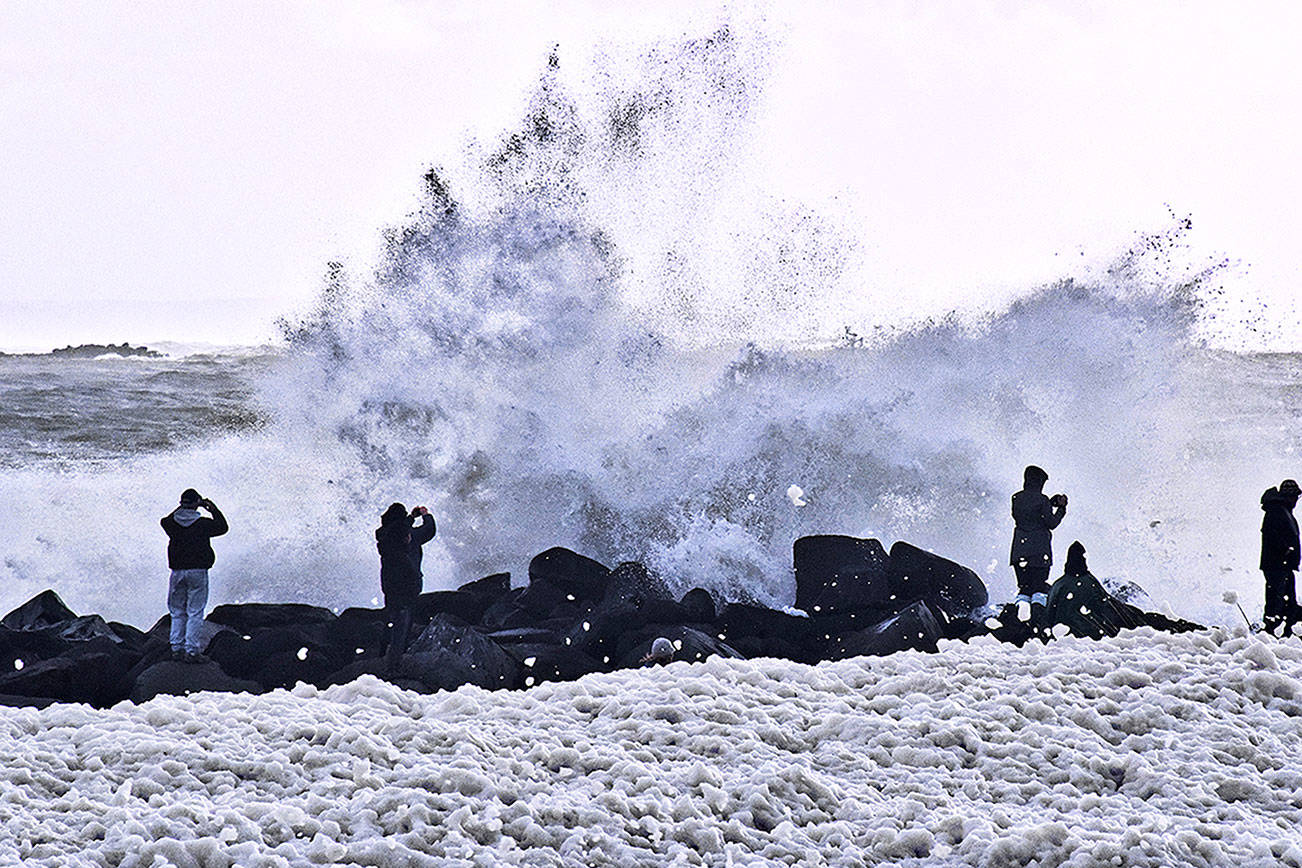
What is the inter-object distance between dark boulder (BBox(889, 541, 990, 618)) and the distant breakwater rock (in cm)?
1

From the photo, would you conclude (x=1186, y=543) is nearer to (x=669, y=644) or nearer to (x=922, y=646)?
(x=922, y=646)

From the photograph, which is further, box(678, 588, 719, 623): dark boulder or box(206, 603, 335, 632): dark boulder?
box(206, 603, 335, 632): dark boulder

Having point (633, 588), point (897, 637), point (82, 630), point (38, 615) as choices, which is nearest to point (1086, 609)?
point (897, 637)

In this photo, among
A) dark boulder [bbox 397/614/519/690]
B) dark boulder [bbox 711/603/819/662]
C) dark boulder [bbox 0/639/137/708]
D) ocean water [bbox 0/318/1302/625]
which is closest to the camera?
dark boulder [bbox 397/614/519/690]

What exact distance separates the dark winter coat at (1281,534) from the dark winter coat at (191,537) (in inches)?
283

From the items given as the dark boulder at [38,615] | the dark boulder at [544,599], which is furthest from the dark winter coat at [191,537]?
the dark boulder at [544,599]

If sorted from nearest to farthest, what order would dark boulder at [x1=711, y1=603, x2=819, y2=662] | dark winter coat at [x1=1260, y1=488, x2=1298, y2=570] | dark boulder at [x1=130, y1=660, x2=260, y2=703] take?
dark boulder at [x1=130, y1=660, x2=260, y2=703] < dark boulder at [x1=711, y1=603, x2=819, y2=662] < dark winter coat at [x1=1260, y1=488, x2=1298, y2=570]

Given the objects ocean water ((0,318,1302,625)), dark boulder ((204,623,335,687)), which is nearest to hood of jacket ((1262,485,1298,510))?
ocean water ((0,318,1302,625))

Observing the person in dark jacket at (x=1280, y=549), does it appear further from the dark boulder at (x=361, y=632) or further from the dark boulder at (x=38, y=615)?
the dark boulder at (x=38, y=615)

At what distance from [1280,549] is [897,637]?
3.89 meters

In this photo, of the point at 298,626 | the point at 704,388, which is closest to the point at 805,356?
the point at 704,388

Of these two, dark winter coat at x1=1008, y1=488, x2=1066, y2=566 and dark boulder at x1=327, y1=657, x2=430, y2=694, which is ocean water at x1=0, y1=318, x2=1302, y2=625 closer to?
dark winter coat at x1=1008, y1=488, x2=1066, y2=566

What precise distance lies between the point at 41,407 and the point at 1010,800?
1151 inches

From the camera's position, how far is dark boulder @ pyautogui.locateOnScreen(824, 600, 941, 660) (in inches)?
236
